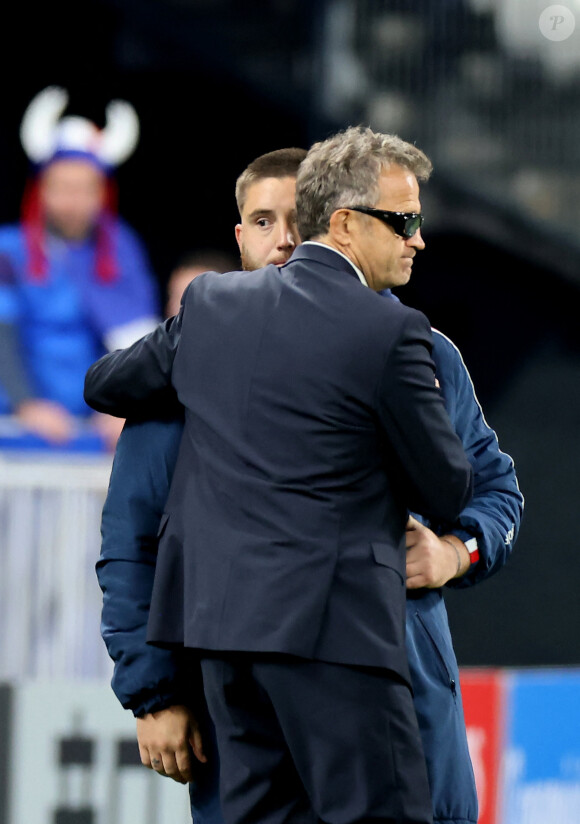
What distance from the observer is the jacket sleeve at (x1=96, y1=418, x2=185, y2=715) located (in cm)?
184

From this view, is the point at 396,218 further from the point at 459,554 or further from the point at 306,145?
the point at 306,145

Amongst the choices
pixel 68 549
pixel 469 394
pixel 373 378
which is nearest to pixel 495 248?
pixel 68 549

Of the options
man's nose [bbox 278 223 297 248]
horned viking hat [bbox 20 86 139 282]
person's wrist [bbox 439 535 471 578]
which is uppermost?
horned viking hat [bbox 20 86 139 282]

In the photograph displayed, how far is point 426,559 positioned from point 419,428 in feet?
0.83

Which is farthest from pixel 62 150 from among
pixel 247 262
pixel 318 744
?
pixel 318 744

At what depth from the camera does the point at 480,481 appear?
79.4 inches

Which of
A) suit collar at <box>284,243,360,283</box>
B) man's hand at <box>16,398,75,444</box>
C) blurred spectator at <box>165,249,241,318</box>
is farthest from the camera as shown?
blurred spectator at <box>165,249,241,318</box>

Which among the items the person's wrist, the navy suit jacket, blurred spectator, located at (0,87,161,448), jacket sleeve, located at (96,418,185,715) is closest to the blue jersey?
blurred spectator, located at (0,87,161,448)

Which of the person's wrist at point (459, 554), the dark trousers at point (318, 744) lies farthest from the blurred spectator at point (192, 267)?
the dark trousers at point (318, 744)

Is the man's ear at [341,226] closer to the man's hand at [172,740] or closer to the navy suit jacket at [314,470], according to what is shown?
the navy suit jacket at [314,470]

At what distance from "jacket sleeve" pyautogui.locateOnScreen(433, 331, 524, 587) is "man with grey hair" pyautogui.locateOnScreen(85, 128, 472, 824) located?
0.25 meters

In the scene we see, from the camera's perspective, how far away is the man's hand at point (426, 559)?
177cm

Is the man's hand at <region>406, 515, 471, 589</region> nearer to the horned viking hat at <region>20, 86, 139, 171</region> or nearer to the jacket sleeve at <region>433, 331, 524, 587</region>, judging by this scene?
the jacket sleeve at <region>433, 331, 524, 587</region>

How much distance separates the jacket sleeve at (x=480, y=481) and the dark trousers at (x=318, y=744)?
36 centimetres
